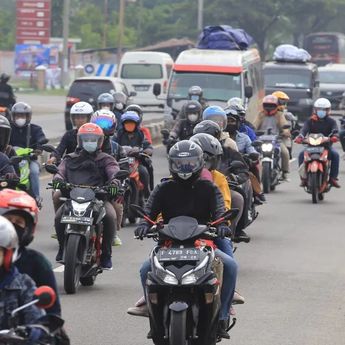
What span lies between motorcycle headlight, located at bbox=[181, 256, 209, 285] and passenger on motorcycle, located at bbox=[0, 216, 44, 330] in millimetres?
2498

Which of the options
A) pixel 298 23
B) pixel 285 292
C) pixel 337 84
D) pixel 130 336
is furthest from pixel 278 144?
pixel 298 23

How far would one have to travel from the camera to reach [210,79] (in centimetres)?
3419

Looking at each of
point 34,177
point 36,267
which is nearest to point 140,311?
point 36,267

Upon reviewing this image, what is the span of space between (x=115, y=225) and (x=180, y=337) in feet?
14.1

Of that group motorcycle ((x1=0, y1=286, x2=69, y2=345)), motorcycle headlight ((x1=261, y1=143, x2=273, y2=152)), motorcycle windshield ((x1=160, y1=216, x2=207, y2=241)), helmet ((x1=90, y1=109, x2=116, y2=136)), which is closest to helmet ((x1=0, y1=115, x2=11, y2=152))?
helmet ((x1=90, y1=109, x2=116, y2=136))

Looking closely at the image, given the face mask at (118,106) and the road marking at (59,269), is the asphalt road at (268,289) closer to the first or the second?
the road marking at (59,269)

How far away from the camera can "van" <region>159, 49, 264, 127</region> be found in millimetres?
33812

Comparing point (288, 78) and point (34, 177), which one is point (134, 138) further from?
point (288, 78)

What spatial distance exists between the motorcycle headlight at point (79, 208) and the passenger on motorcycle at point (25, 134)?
515 cm

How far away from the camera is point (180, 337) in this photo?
8945 millimetres

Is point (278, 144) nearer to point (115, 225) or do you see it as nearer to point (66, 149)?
point (66, 149)

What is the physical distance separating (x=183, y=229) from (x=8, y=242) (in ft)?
10.6

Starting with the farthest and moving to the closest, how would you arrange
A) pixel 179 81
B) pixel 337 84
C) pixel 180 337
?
1. pixel 337 84
2. pixel 179 81
3. pixel 180 337

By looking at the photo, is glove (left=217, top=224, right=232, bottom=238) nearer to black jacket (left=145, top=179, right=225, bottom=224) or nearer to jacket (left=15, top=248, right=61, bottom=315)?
black jacket (left=145, top=179, right=225, bottom=224)
